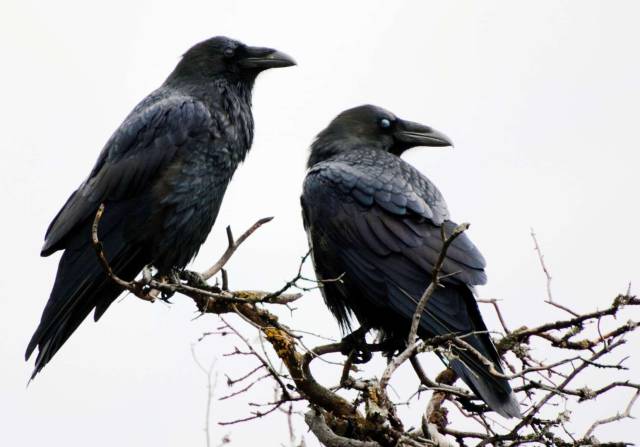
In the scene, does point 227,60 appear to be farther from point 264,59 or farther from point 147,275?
point 147,275

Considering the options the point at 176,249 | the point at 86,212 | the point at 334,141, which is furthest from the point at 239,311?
the point at 334,141

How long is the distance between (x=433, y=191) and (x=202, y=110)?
1808 mm

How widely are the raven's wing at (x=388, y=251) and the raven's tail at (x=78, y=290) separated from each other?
1.32 meters

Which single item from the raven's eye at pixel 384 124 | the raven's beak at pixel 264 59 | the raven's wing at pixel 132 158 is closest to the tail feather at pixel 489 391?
the raven's wing at pixel 132 158

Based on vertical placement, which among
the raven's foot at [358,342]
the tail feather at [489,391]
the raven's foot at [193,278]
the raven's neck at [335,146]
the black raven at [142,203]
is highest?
the raven's neck at [335,146]

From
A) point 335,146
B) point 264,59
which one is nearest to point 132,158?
point 264,59

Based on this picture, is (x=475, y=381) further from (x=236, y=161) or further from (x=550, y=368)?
(x=236, y=161)

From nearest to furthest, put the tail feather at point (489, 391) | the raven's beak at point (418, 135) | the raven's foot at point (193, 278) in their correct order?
the tail feather at point (489, 391)
the raven's foot at point (193, 278)
the raven's beak at point (418, 135)

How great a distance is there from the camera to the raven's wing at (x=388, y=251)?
6.12 m

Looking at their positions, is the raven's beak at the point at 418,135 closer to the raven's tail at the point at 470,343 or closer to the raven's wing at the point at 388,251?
the raven's wing at the point at 388,251

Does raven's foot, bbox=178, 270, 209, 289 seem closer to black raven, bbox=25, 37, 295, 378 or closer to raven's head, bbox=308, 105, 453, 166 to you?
black raven, bbox=25, 37, 295, 378

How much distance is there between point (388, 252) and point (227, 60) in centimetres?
239

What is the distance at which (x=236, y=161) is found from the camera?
7.24 m

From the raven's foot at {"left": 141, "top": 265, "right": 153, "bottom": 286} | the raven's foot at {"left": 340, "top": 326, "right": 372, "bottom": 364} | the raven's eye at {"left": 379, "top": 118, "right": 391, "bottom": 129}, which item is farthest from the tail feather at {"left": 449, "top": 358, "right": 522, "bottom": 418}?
the raven's eye at {"left": 379, "top": 118, "right": 391, "bottom": 129}
